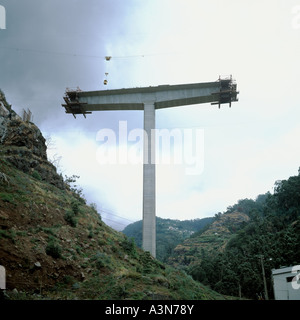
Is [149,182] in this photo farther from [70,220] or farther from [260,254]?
[260,254]

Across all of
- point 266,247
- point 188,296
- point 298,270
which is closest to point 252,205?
point 266,247

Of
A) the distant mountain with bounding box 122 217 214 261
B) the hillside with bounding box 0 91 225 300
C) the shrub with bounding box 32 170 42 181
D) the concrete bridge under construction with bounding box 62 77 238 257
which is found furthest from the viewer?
the distant mountain with bounding box 122 217 214 261

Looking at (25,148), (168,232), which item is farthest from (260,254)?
(168,232)

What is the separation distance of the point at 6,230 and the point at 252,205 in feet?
386

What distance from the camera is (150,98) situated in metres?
26.4

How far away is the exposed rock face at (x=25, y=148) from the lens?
24916mm

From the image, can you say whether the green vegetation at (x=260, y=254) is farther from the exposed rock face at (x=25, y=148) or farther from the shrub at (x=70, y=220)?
the exposed rock face at (x=25, y=148)

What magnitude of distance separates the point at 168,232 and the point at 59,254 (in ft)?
438

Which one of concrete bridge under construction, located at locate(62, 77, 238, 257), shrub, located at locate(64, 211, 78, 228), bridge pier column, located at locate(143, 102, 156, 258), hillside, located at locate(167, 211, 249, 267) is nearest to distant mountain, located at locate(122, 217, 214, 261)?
hillside, located at locate(167, 211, 249, 267)

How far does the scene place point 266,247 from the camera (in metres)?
45.6

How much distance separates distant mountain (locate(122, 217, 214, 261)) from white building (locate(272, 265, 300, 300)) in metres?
62.4

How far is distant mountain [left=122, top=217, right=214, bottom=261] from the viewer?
101 meters

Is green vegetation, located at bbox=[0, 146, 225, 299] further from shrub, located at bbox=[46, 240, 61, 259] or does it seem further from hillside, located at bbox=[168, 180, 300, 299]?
hillside, located at bbox=[168, 180, 300, 299]
